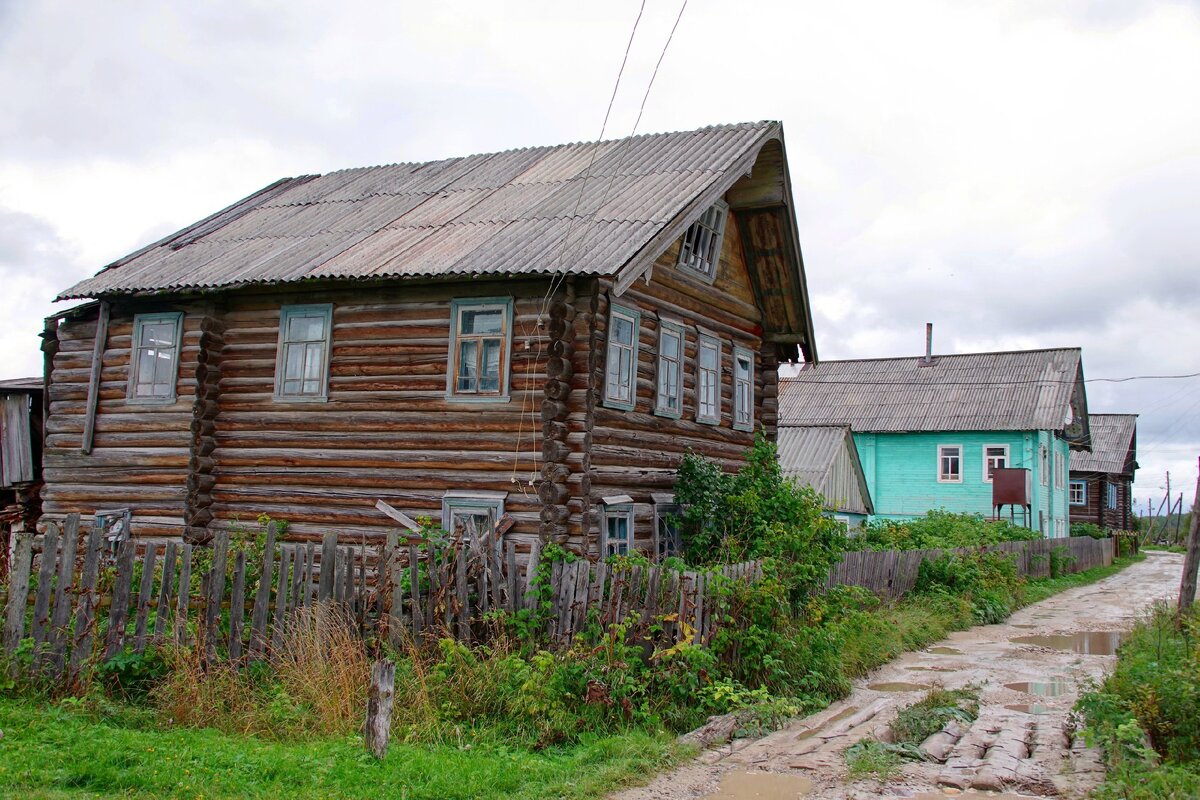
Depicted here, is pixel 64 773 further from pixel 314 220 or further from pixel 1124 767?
pixel 314 220

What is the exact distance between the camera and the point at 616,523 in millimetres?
14141

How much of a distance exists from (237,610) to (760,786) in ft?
16.1

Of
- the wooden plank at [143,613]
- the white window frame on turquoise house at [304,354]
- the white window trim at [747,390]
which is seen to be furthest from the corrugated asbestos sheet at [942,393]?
the wooden plank at [143,613]

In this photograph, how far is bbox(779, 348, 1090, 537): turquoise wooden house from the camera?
36.2m

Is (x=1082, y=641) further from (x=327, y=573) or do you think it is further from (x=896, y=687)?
(x=327, y=573)

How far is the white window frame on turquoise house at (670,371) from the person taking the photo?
15328 millimetres

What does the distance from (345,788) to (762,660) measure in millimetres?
4748

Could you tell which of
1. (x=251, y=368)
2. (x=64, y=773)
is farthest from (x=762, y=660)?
(x=251, y=368)

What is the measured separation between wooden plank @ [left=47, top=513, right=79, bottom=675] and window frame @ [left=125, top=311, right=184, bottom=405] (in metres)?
7.13

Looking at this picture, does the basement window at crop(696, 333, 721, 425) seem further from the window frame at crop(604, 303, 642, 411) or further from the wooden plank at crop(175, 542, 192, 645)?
the wooden plank at crop(175, 542, 192, 645)

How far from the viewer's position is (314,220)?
1778cm

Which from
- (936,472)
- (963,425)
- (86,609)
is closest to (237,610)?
(86,609)

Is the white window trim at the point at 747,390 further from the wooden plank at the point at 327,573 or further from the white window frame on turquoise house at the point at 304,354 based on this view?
the wooden plank at the point at 327,573

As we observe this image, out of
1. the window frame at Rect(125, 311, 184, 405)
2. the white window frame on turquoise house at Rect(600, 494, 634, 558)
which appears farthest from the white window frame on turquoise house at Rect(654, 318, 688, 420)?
the window frame at Rect(125, 311, 184, 405)
